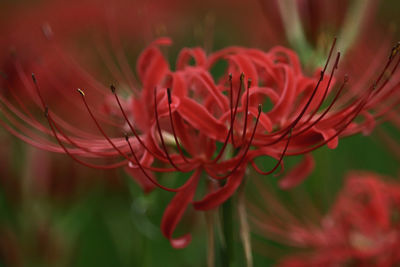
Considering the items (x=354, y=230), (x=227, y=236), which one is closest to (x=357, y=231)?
(x=354, y=230)

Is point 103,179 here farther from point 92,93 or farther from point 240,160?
point 240,160

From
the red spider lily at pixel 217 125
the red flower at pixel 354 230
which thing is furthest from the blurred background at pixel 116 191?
the red spider lily at pixel 217 125

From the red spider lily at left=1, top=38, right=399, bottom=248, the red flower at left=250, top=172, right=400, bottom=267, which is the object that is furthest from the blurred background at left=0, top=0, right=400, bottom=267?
the red spider lily at left=1, top=38, right=399, bottom=248

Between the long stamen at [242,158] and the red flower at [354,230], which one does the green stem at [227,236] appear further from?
the red flower at [354,230]

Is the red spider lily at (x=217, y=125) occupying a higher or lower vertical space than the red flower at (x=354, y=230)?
higher

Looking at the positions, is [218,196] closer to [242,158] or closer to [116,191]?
[242,158]

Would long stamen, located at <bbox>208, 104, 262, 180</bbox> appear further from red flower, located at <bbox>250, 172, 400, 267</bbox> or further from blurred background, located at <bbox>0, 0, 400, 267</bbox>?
red flower, located at <bbox>250, 172, 400, 267</bbox>

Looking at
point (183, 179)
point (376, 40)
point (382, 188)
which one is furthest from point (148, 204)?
point (376, 40)

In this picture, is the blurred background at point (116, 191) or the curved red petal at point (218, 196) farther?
the blurred background at point (116, 191)
